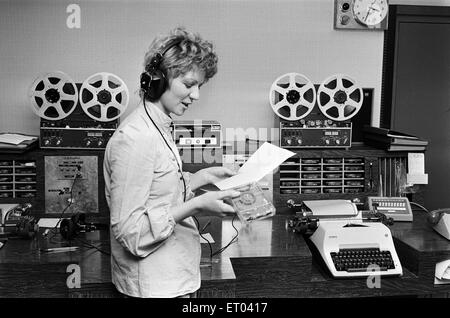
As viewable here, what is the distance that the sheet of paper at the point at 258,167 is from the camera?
1.54 meters

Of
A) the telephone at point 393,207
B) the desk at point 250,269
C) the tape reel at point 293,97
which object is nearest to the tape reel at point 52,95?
the desk at point 250,269

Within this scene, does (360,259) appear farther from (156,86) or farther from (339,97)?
(156,86)

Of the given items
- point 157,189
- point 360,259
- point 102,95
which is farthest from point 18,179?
point 360,259

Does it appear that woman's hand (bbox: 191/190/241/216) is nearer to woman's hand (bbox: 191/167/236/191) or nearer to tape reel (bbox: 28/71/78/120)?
woman's hand (bbox: 191/167/236/191)

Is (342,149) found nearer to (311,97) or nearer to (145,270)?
(311,97)

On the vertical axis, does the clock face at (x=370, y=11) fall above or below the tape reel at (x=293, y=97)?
above

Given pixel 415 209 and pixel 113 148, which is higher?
pixel 113 148

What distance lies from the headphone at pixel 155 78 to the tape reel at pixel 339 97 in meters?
1.32

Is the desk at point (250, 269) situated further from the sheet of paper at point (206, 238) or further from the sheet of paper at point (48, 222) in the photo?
the sheet of paper at point (48, 222)

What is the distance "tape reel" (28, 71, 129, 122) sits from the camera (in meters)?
2.40

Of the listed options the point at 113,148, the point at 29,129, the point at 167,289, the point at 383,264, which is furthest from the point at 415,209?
the point at 29,129

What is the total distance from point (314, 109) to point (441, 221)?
0.83 m

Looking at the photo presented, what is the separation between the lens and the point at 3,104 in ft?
9.00
